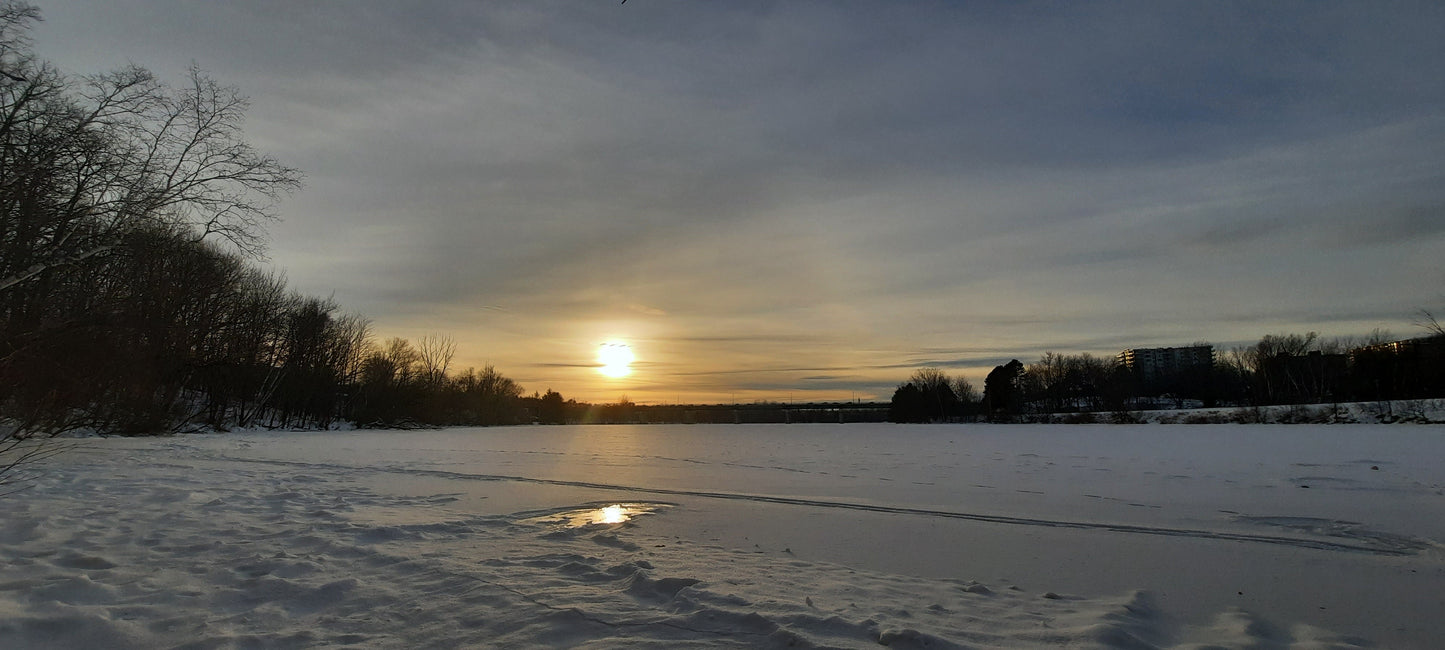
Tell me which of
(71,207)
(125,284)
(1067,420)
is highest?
(71,207)

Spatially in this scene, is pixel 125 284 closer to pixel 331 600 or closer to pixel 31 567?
pixel 31 567

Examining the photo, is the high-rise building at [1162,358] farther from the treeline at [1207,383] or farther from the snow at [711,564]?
the snow at [711,564]

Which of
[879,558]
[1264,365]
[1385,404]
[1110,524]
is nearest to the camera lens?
[879,558]

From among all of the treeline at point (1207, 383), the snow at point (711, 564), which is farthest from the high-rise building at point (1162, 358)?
the snow at point (711, 564)

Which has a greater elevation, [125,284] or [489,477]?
[125,284]

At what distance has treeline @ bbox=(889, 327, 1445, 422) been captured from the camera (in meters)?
57.8

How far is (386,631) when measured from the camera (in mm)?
3307

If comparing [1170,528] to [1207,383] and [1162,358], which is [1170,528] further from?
[1162,358]

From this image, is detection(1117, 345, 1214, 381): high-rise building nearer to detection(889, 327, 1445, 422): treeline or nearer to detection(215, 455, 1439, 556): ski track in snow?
detection(889, 327, 1445, 422): treeline

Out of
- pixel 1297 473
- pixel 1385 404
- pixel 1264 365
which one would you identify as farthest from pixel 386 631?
pixel 1264 365

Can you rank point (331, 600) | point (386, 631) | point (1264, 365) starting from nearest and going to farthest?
point (386, 631)
point (331, 600)
point (1264, 365)

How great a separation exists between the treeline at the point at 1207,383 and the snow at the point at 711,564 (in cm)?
5674

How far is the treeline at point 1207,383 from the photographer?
5781 centimetres

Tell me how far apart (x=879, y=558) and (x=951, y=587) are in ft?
3.58
